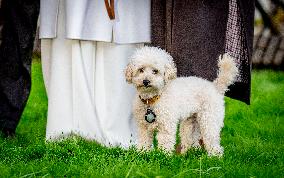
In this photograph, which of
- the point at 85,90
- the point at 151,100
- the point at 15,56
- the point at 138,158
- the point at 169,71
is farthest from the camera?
the point at 15,56

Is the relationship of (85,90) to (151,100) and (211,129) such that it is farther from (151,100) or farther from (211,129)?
(211,129)

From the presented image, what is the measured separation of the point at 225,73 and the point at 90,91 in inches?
45.9

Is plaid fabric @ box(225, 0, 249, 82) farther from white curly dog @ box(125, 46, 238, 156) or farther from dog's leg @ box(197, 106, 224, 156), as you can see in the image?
dog's leg @ box(197, 106, 224, 156)

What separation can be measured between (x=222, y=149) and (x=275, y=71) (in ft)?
18.9

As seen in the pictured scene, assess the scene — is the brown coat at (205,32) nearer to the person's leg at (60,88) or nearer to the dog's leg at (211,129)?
the dog's leg at (211,129)

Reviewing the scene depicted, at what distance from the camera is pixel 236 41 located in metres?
5.86

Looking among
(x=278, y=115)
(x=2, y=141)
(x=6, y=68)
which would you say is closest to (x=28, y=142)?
(x=2, y=141)

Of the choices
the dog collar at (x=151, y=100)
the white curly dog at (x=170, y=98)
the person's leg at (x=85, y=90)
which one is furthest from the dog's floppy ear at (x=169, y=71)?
the person's leg at (x=85, y=90)

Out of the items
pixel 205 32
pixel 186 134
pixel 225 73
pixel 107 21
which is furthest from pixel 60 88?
pixel 225 73

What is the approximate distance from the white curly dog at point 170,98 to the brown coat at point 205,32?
205mm

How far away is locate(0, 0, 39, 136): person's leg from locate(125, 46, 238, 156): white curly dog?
3.60 ft

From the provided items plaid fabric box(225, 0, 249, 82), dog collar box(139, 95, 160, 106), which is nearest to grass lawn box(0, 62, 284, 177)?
dog collar box(139, 95, 160, 106)

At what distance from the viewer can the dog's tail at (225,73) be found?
5441 mm

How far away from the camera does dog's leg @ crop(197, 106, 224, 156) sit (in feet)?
18.0
